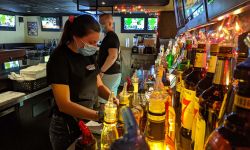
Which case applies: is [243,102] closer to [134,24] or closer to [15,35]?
[134,24]

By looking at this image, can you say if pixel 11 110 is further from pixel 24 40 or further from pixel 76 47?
pixel 24 40

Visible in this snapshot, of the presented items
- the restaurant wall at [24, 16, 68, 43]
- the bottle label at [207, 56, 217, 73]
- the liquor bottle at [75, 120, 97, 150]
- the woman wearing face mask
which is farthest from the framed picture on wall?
the bottle label at [207, 56, 217, 73]

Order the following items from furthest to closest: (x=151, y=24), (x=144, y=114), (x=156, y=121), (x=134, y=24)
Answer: (x=134, y=24) → (x=151, y=24) → (x=144, y=114) → (x=156, y=121)

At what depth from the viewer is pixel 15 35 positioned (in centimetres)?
1189

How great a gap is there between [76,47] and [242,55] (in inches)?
54.3

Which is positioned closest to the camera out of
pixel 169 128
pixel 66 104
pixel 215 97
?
pixel 215 97

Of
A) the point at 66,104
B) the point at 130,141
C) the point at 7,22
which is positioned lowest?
the point at 66,104

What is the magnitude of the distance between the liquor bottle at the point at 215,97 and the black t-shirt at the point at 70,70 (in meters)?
1.19

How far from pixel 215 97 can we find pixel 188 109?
19 centimetres

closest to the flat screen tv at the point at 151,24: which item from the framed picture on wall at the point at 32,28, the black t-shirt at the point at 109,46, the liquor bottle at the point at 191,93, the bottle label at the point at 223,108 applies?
the framed picture on wall at the point at 32,28

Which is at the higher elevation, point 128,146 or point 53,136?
point 128,146

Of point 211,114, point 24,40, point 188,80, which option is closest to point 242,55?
point 211,114

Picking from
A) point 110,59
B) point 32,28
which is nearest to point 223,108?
point 110,59

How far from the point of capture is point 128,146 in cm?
34
